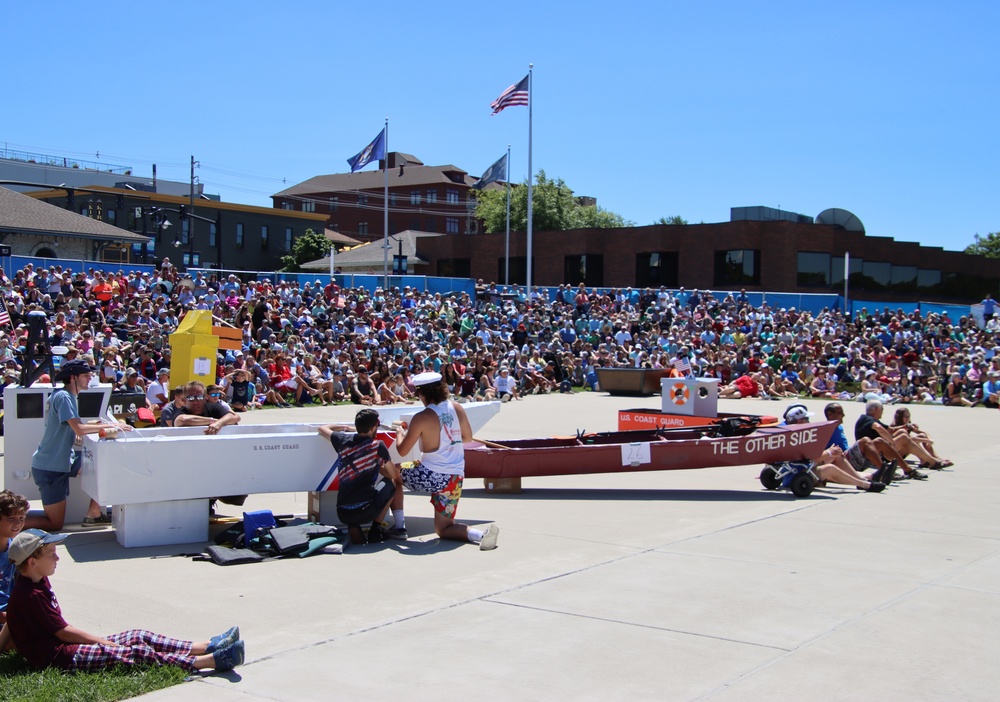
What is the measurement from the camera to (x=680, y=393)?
52.9ft

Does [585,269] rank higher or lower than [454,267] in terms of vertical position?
lower

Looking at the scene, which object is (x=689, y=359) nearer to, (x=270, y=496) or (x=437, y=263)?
(x=270, y=496)

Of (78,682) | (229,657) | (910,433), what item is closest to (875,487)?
(910,433)

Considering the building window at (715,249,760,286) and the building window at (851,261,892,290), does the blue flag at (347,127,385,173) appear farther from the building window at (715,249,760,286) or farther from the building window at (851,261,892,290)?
the building window at (851,261,892,290)

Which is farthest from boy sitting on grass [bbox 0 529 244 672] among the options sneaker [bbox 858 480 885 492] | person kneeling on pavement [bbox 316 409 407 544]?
sneaker [bbox 858 480 885 492]

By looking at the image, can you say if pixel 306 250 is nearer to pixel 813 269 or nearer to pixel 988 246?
pixel 813 269

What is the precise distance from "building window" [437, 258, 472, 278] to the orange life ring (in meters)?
43.2

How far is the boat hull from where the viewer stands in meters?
11.0

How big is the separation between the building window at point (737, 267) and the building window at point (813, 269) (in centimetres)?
208

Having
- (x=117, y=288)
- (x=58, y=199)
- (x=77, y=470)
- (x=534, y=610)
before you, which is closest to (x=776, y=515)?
(x=534, y=610)

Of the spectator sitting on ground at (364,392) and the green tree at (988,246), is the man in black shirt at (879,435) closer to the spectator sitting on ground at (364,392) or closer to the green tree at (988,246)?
the spectator sitting on ground at (364,392)

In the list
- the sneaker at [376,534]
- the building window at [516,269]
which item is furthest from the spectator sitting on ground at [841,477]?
the building window at [516,269]

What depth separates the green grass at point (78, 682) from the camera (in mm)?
4645

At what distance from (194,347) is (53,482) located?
18.6 ft
